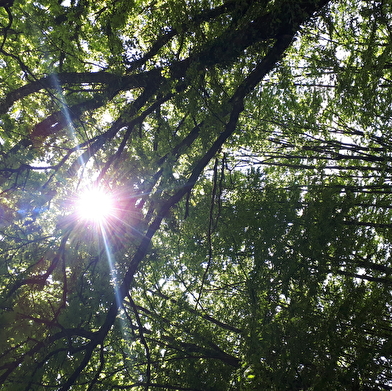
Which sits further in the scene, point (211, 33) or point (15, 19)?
point (15, 19)

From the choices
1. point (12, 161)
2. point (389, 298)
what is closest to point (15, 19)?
point (12, 161)

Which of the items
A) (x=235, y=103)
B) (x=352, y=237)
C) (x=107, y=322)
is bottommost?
(x=107, y=322)

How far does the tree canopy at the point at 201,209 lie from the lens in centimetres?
300

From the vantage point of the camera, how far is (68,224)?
4.54 meters

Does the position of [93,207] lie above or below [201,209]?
below

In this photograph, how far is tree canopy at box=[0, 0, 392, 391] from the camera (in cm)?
300

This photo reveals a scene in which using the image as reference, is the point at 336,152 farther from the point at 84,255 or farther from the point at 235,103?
the point at 84,255

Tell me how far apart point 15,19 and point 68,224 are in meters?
4.59

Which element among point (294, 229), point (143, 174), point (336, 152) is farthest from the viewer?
point (336, 152)

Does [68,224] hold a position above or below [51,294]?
above

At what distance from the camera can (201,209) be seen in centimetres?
520

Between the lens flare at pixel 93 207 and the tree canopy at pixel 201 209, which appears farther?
the lens flare at pixel 93 207

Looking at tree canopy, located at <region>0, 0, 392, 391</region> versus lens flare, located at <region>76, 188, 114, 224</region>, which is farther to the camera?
lens flare, located at <region>76, 188, 114, 224</region>

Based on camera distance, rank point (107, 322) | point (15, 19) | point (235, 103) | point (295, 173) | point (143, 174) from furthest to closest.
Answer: point (295, 173)
point (15, 19)
point (143, 174)
point (235, 103)
point (107, 322)
